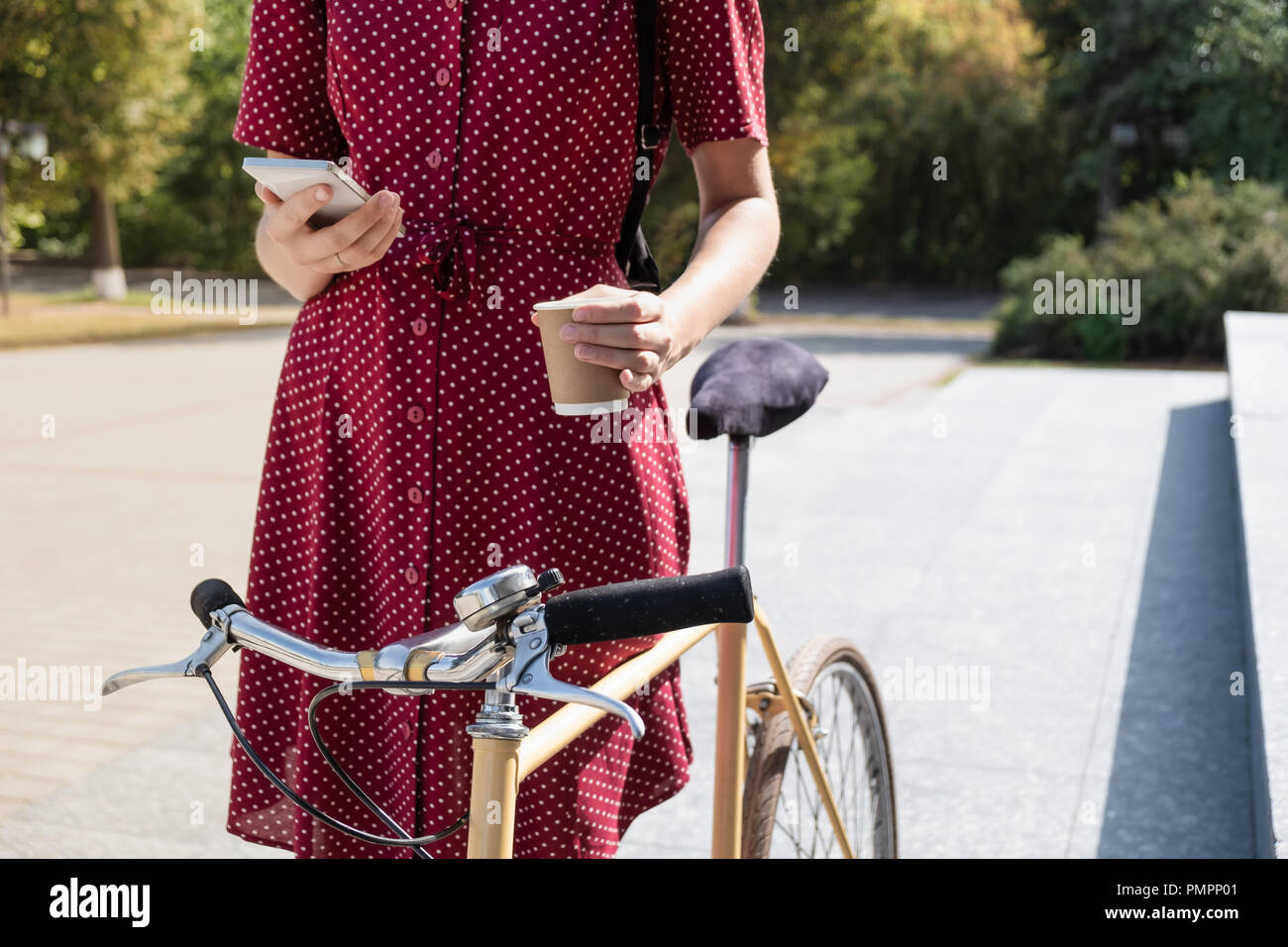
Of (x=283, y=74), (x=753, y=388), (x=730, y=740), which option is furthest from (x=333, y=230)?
(x=730, y=740)

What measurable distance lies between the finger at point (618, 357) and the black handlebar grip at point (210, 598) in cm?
34

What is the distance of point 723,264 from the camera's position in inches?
58.5

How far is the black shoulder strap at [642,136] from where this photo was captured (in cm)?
146

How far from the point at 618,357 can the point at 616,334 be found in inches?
0.8

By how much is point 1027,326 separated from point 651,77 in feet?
56.6

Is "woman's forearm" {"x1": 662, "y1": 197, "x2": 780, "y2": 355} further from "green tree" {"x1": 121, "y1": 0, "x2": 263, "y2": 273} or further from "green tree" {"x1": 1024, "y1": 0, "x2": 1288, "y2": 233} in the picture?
"green tree" {"x1": 121, "y1": 0, "x2": 263, "y2": 273}

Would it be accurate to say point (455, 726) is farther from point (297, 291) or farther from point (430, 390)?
point (297, 291)

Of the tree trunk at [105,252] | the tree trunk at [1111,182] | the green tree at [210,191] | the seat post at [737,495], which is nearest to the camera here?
the seat post at [737,495]

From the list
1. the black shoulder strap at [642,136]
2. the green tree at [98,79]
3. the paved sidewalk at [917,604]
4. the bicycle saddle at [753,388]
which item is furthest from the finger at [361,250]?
the green tree at [98,79]

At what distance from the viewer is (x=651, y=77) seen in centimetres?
149

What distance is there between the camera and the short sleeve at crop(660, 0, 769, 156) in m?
1.48

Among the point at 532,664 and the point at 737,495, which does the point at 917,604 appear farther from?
the point at 532,664

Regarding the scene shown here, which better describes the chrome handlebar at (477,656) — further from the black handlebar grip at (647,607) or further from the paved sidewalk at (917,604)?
the paved sidewalk at (917,604)
